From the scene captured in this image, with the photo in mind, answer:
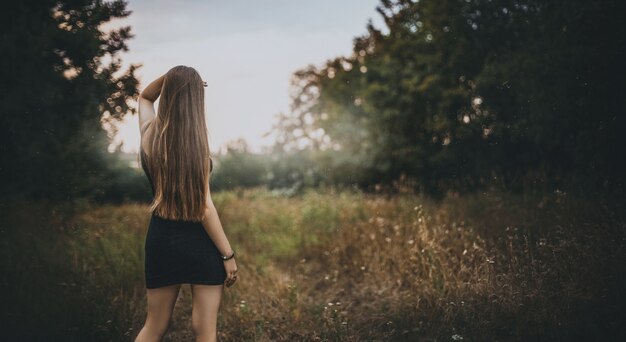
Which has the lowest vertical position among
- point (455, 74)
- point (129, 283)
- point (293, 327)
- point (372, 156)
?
point (293, 327)

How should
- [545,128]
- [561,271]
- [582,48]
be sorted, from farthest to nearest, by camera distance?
[545,128]
[582,48]
[561,271]

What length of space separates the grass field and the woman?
1751 mm

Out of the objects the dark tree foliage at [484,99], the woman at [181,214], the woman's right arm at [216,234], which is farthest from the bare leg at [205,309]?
the dark tree foliage at [484,99]

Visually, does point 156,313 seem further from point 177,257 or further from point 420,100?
point 420,100

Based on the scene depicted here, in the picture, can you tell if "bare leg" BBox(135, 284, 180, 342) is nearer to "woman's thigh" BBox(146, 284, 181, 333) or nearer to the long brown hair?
"woman's thigh" BBox(146, 284, 181, 333)

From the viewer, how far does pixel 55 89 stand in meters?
4.48

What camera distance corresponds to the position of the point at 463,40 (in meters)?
10.6

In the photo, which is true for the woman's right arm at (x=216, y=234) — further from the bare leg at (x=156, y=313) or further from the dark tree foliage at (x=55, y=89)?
Answer: the dark tree foliage at (x=55, y=89)

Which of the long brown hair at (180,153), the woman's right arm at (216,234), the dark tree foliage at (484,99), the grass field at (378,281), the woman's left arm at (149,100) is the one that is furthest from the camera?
the dark tree foliage at (484,99)

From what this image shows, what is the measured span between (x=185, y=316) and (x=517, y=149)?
9736 mm

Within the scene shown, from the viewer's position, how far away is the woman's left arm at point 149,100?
2.44 m

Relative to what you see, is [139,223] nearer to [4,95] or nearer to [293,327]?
[4,95]

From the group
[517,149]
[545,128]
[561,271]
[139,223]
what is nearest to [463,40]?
[517,149]

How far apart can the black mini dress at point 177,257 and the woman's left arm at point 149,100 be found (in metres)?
0.31
